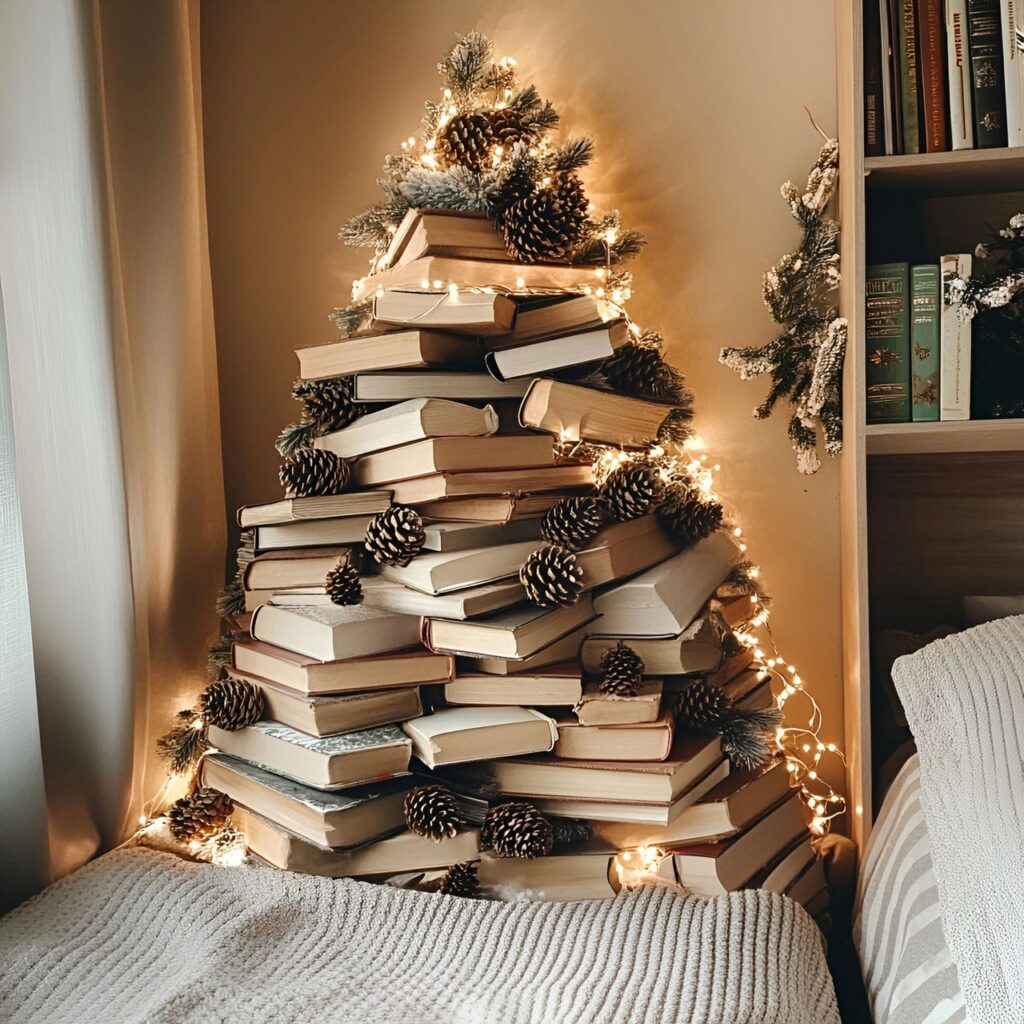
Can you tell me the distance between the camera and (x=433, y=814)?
1.00 meters

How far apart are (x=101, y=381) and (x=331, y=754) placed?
50 centimetres

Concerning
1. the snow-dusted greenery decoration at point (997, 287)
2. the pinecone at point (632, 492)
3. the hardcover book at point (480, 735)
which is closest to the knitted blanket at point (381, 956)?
the hardcover book at point (480, 735)

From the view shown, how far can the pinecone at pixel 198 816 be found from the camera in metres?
1.11

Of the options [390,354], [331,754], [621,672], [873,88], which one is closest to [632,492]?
[621,672]

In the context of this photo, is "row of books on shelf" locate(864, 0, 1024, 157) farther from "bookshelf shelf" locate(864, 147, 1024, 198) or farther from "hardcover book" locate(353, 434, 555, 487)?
"hardcover book" locate(353, 434, 555, 487)

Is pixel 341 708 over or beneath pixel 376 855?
over

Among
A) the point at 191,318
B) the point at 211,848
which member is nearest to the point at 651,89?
the point at 191,318

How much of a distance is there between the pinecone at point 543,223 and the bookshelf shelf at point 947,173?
333mm

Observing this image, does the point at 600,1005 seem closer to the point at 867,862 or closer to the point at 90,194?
the point at 867,862

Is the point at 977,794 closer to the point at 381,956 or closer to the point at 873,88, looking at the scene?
the point at 381,956

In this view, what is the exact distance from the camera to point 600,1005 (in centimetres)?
83

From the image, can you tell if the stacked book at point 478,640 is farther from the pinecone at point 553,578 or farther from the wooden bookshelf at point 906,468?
the wooden bookshelf at point 906,468

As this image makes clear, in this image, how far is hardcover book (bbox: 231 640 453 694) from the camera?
103 cm

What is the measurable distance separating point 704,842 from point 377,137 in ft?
3.58
